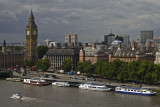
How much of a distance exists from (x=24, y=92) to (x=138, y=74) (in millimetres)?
26573

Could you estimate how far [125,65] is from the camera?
80625 mm

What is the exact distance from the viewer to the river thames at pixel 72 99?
57594 millimetres

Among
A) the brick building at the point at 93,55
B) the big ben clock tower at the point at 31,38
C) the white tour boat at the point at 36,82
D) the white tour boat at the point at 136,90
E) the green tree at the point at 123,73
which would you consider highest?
the big ben clock tower at the point at 31,38

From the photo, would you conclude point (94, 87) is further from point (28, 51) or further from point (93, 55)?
point (28, 51)

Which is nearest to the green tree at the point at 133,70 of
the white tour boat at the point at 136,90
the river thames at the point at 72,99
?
the white tour boat at the point at 136,90

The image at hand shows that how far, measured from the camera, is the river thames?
57594 mm

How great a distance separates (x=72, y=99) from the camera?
62.2 m

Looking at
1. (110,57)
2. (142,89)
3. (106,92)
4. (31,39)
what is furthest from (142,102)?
(31,39)

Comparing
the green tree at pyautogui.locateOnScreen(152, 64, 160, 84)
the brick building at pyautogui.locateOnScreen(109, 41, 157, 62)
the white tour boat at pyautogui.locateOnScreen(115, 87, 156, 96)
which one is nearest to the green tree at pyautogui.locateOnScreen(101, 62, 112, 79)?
the white tour boat at pyautogui.locateOnScreen(115, 87, 156, 96)

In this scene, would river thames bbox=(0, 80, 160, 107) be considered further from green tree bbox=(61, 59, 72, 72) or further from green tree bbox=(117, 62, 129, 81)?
green tree bbox=(61, 59, 72, 72)

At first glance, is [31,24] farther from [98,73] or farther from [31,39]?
[98,73]

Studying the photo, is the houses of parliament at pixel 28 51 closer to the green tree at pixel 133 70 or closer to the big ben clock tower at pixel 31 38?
the big ben clock tower at pixel 31 38

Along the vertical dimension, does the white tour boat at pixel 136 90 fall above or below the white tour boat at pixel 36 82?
below

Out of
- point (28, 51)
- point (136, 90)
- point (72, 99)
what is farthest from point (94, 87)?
point (28, 51)
